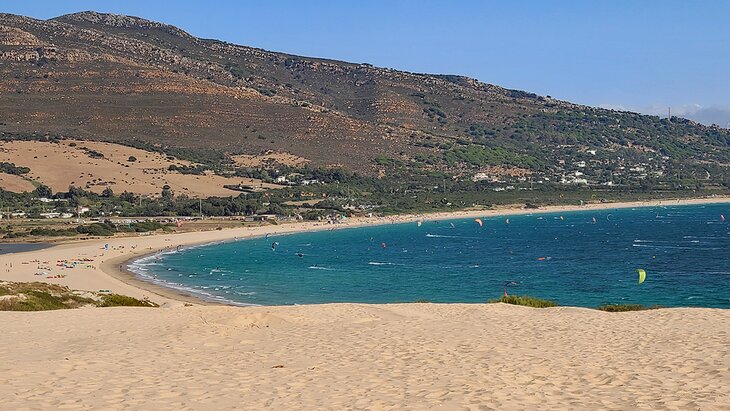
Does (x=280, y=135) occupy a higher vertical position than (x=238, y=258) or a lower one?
higher

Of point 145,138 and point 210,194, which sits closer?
point 210,194

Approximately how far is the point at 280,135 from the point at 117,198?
4105cm

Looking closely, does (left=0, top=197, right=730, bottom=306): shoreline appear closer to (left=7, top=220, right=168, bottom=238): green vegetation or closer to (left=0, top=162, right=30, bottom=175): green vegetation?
(left=7, top=220, right=168, bottom=238): green vegetation

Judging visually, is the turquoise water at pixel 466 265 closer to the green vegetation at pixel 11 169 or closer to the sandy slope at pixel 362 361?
the sandy slope at pixel 362 361

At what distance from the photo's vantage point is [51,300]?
2941 centimetres

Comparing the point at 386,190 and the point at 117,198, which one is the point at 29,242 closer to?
the point at 117,198

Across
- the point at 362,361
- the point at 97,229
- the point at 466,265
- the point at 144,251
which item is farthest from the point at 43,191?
the point at 362,361

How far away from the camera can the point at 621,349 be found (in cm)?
1555

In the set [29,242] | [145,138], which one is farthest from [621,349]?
[145,138]

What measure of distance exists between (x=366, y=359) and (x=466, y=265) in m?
50.9

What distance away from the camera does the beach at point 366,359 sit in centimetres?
1077

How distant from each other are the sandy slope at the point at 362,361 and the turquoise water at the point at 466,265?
22.7 m

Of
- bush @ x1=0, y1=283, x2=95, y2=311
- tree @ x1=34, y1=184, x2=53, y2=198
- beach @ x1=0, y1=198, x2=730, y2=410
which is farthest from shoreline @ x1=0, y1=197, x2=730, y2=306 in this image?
tree @ x1=34, y1=184, x2=53, y2=198

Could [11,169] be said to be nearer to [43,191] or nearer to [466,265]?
[43,191]
